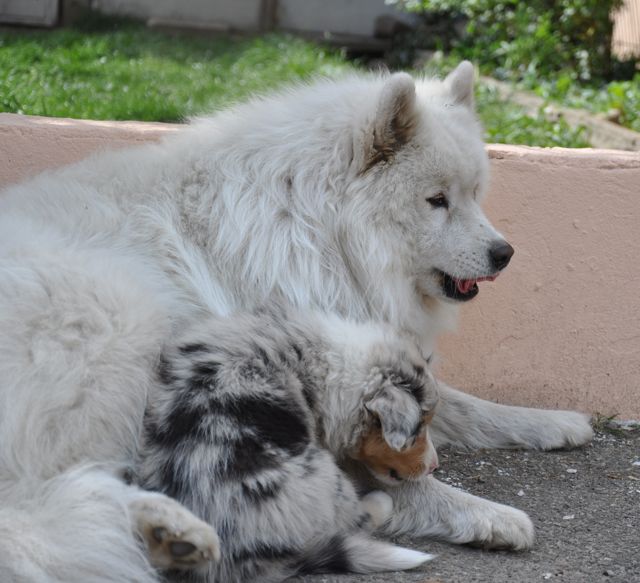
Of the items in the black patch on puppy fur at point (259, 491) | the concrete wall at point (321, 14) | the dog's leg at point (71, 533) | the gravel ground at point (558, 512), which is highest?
the concrete wall at point (321, 14)

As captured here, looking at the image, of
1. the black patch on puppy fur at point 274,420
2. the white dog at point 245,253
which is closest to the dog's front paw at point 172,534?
the white dog at point 245,253

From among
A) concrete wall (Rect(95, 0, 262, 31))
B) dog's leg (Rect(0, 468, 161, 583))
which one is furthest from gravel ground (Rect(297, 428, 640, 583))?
concrete wall (Rect(95, 0, 262, 31))

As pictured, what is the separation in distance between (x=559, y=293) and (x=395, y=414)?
6.60 ft

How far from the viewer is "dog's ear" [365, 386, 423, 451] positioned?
3.40 m

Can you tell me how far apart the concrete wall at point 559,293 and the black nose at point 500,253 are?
87cm

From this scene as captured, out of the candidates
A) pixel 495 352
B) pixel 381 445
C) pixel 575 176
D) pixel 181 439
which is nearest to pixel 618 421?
pixel 495 352

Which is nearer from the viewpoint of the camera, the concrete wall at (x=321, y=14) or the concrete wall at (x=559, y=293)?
the concrete wall at (x=559, y=293)

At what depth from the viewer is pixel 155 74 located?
885cm

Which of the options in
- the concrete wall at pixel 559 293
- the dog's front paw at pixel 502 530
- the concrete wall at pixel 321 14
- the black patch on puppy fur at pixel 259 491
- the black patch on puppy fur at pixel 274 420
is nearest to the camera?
the black patch on puppy fur at pixel 259 491

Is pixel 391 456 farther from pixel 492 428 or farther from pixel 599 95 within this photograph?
pixel 599 95

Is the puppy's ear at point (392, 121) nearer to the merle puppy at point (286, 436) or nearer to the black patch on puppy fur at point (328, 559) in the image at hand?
the merle puppy at point (286, 436)

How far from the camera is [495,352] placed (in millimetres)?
5152

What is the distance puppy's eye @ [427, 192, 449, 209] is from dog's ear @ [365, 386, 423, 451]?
99 centimetres

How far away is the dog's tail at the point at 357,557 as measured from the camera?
332cm
